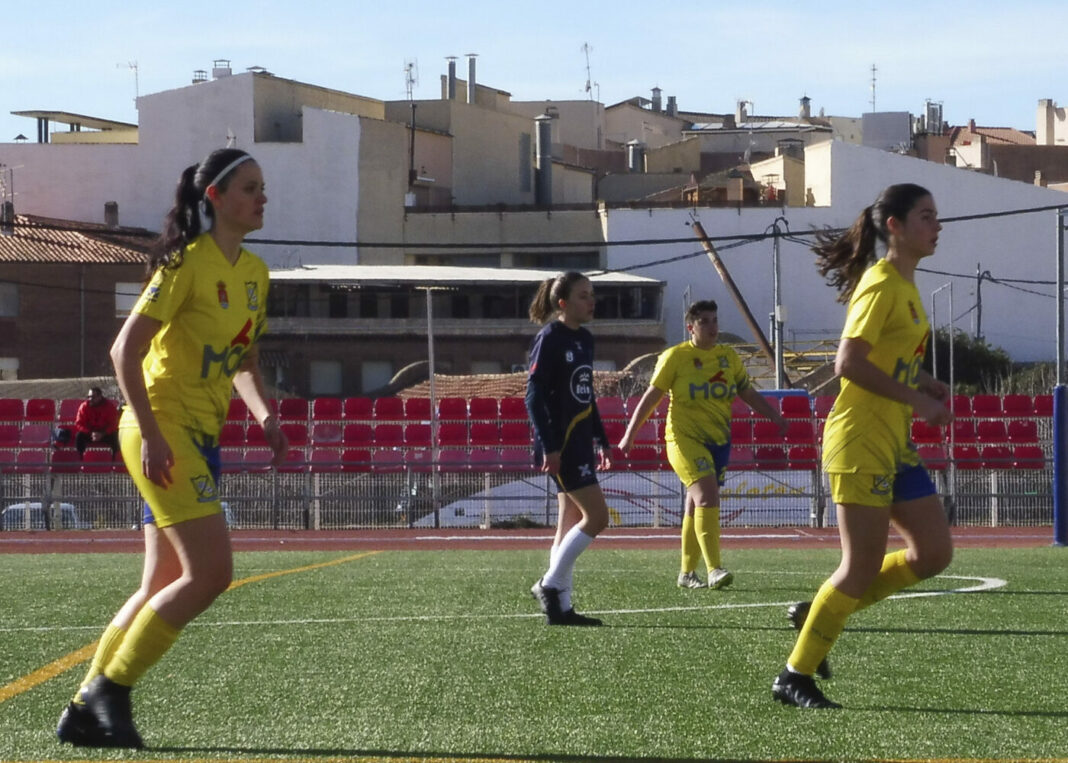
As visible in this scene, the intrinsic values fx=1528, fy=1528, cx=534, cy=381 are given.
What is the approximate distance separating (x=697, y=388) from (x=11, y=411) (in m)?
17.7

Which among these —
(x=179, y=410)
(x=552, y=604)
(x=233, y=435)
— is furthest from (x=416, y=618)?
(x=233, y=435)

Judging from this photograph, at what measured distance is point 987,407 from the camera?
83.9 ft

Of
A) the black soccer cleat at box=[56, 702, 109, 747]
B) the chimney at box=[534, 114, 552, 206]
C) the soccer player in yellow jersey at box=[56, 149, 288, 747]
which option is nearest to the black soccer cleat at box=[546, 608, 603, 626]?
the soccer player in yellow jersey at box=[56, 149, 288, 747]

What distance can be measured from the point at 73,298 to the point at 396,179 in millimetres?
14064

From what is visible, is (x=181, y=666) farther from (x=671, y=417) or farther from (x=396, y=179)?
(x=396, y=179)

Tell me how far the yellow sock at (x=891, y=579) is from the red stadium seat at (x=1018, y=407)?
20.5 meters

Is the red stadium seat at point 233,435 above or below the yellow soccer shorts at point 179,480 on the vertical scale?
below

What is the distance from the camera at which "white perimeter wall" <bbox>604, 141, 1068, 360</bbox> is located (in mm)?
60969

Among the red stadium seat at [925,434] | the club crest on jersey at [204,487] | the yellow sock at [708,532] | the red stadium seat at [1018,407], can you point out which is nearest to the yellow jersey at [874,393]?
the club crest on jersey at [204,487]

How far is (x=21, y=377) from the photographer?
5738cm

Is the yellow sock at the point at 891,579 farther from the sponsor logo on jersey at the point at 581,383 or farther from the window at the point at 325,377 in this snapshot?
the window at the point at 325,377

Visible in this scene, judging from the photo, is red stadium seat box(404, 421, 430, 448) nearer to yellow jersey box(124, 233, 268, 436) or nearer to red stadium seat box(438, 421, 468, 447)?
red stadium seat box(438, 421, 468, 447)

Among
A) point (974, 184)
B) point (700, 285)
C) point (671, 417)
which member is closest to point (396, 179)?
point (700, 285)

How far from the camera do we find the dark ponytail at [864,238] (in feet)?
18.6
